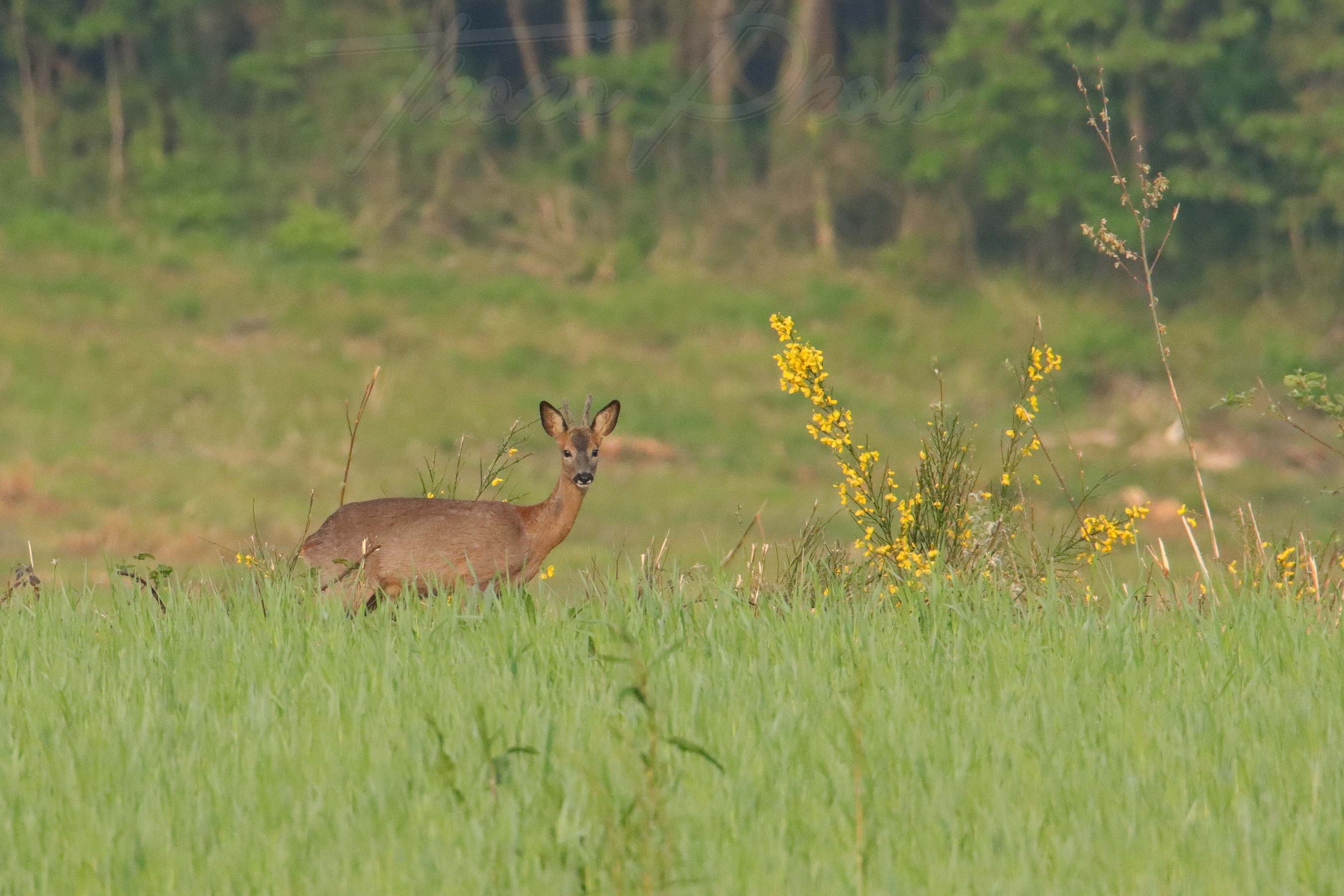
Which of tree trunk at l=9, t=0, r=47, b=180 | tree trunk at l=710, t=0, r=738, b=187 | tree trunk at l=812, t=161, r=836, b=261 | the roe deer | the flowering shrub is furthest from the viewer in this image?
tree trunk at l=710, t=0, r=738, b=187

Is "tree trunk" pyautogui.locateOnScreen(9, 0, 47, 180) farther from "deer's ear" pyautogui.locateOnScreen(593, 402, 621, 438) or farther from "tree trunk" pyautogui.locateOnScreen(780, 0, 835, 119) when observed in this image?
"deer's ear" pyautogui.locateOnScreen(593, 402, 621, 438)

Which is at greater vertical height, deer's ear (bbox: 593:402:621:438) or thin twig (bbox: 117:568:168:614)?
deer's ear (bbox: 593:402:621:438)

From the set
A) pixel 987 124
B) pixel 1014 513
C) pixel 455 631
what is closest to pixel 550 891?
pixel 455 631

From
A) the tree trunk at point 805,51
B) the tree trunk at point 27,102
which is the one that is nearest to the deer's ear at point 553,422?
the tree trunk at point 805,51

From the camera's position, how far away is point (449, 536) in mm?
7414

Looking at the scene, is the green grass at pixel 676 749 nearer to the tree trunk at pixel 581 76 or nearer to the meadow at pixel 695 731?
the meadow at pixel 695 731

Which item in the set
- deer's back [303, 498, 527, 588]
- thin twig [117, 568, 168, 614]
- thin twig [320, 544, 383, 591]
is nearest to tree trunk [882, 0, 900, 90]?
deer's back [303, 498, 527, 588]

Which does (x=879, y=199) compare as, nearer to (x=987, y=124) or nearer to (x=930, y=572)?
(x=987, y=124)

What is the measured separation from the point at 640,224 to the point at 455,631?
2442 cm

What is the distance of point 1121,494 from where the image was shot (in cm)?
2219

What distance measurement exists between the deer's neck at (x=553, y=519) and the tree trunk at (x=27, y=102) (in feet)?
82.8

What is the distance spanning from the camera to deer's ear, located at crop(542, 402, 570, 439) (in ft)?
25.4

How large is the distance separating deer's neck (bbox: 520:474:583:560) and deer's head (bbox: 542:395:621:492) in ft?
0.16

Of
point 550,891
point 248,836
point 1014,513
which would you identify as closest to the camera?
point 550,891
